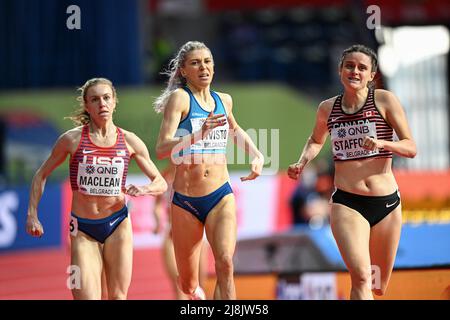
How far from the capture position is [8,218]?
56.1 ft

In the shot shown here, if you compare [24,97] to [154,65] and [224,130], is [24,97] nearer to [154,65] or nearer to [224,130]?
[154,65]

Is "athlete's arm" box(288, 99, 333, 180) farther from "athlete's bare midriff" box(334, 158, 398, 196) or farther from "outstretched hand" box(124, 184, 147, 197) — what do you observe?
"outstretched hand" box(124, 184, 147, 197)

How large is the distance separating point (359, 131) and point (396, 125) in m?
0.26

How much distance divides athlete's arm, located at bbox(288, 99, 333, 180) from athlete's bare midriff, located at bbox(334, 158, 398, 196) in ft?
1.01

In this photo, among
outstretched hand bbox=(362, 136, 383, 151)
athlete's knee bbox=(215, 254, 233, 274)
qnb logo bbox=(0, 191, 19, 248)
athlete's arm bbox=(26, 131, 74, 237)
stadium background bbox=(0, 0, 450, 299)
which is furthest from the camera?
qnb logo bbox=(0, 191, 19, 248)

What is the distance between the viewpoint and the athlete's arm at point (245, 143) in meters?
7.24

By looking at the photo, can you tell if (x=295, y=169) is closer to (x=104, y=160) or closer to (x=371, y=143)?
(x=371, y=143)

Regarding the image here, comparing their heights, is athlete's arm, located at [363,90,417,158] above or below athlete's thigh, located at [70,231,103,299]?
above

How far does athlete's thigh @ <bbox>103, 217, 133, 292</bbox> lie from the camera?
7000mm

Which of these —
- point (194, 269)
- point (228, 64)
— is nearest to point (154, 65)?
point (228, 64)

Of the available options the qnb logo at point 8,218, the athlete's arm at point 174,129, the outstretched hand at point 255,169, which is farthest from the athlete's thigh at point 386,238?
the qnb logo at point 8,218

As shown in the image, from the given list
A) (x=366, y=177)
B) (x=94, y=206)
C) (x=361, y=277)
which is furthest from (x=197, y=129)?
(x=361, y=277)

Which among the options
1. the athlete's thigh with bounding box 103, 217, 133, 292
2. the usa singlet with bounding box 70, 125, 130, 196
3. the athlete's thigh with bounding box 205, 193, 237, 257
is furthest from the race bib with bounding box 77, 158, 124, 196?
the athlete's thigh with bounding box 205, 193, 237, 257

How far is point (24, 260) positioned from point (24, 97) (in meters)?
4.83
